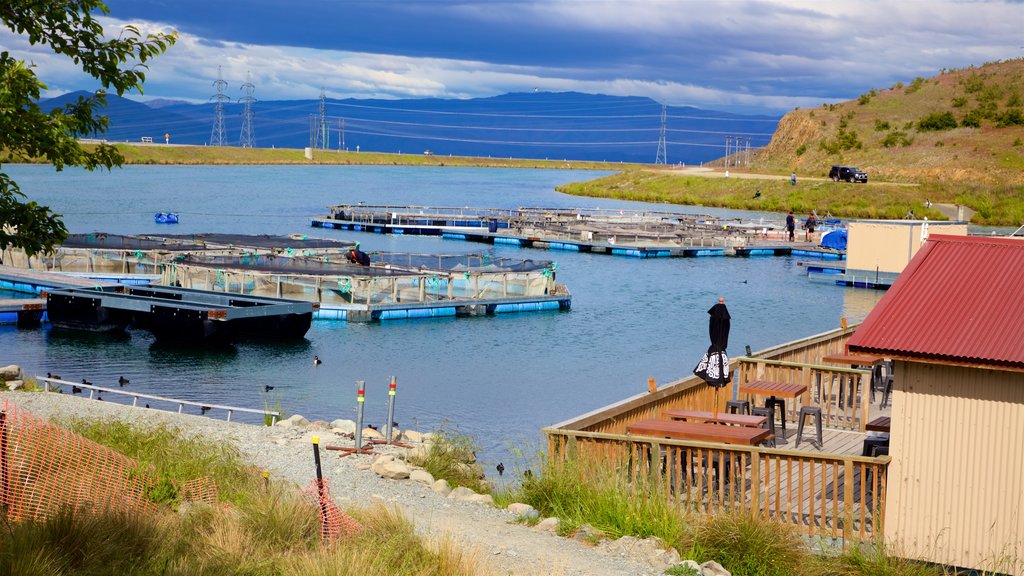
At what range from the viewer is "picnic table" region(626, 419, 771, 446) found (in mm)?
13742

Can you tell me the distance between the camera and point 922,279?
1278 cm

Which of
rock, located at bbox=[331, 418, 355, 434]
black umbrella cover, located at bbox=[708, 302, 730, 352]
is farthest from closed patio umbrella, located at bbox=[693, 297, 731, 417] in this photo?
rock, located at bbox=[331, 418, 355, 434]

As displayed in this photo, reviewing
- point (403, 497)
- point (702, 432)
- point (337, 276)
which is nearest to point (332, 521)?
point (403, 497)

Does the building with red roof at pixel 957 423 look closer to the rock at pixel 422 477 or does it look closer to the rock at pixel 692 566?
the rock at pixel 692 566

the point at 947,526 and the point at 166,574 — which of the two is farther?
the point at 947,526

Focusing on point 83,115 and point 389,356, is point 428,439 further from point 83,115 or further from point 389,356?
point 389,356

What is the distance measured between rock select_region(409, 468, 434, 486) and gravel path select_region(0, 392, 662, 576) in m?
0.15

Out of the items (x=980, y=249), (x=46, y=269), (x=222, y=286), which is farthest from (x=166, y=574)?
(x=46, y=269)

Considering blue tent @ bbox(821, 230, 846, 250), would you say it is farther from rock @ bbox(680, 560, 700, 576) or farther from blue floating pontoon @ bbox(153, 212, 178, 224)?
rock @ bbox(680, 560, 700, 576)

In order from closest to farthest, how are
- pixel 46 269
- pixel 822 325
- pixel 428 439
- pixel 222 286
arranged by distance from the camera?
pixel 428 439 < pixel 222 286 < pixel 822 325 < pixel 46 269

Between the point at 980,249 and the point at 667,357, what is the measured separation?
21393 millimetres

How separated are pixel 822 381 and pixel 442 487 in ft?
22.3

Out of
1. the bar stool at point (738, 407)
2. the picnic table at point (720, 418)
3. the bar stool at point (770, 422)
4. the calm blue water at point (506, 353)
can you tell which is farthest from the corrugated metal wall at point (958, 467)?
the calm blue water at point (506, 353)

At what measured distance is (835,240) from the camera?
68812 millimetres
